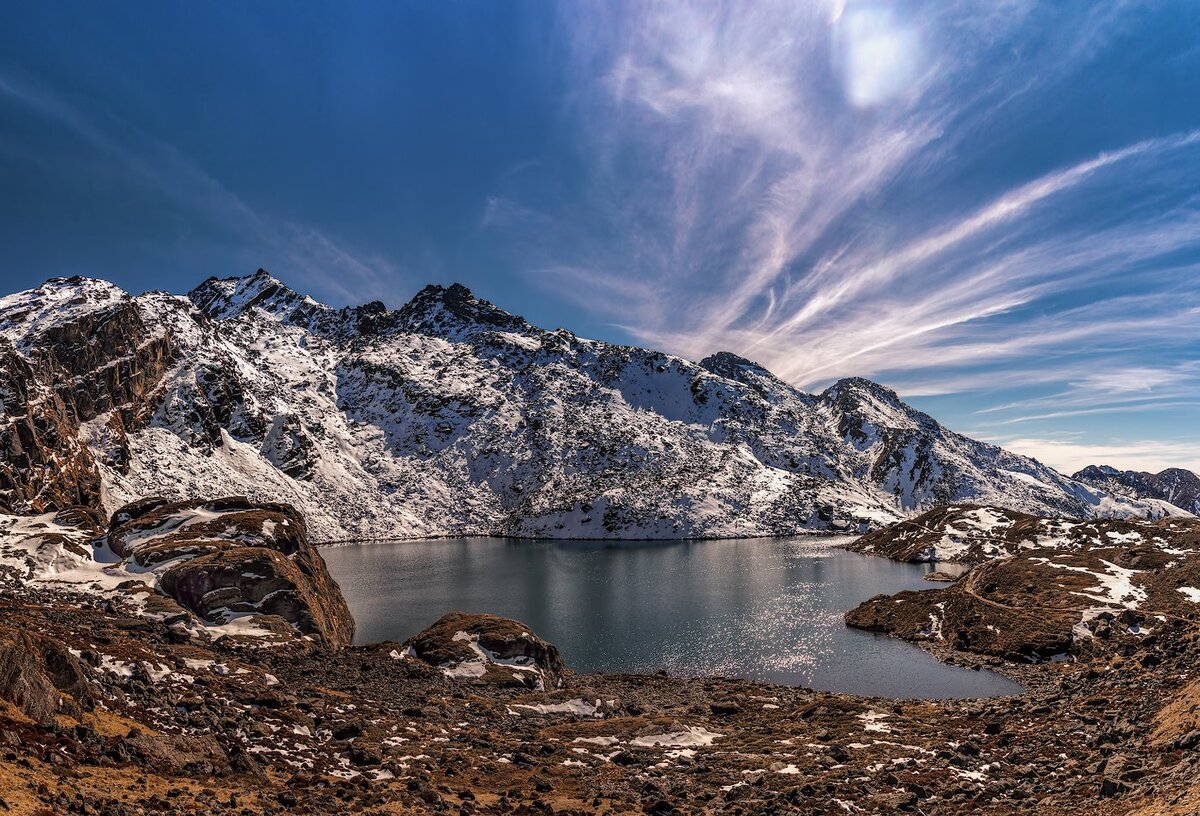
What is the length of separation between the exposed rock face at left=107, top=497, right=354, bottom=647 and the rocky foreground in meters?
0.27

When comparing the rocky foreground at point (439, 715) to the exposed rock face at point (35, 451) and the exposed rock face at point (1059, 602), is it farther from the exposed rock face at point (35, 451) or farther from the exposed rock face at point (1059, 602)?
the exposed rock face at point (35, 451)

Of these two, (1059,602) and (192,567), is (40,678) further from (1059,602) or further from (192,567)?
(1059,602)

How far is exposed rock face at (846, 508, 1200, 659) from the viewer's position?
66.8 metres

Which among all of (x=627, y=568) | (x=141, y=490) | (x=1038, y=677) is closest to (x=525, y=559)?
(x=627, y=568)

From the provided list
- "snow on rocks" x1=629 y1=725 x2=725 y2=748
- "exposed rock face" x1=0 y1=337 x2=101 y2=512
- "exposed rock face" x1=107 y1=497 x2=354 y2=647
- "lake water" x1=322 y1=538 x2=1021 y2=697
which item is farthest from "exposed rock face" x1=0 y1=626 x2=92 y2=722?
"exposed rock face" x1=0 y1=337 x2=101 y2=512

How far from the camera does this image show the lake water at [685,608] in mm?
68062

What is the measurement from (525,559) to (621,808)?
15844cm

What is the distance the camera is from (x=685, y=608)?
338 ft

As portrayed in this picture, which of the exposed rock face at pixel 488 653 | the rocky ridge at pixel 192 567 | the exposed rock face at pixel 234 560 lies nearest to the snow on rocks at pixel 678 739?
the exposed rock face at pixel 488 653

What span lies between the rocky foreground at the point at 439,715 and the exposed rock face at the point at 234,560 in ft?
0.89

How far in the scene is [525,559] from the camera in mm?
179000

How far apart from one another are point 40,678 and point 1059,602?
96229 mm

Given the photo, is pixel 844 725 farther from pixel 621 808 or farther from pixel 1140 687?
pixel 621 808

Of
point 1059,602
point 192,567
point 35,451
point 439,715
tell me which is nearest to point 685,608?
point 1059,602
